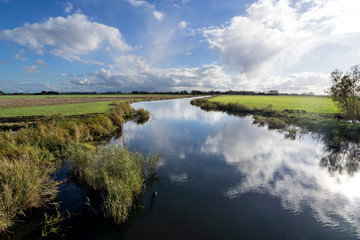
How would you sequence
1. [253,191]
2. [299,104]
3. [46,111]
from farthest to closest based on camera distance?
[299,104], [46,111], [253,191]

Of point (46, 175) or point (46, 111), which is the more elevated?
point (46, 111)

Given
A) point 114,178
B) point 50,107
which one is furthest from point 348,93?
point 50,107

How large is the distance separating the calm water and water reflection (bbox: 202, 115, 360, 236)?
5 cm

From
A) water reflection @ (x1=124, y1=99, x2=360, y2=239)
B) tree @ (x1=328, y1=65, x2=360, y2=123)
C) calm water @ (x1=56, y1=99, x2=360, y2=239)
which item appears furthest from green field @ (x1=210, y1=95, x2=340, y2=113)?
calm water @ (x1=56, y1=99, x2=360, y2=239)

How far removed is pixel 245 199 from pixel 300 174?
5231 millimetres

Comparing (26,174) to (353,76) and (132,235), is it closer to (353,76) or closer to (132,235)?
(132,235)

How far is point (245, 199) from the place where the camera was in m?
7.34

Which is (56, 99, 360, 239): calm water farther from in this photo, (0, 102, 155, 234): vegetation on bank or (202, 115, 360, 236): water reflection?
(0, 102, 155, 234): vegetation on bank

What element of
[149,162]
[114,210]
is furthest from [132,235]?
[149,162]

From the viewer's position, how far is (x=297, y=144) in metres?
15.8

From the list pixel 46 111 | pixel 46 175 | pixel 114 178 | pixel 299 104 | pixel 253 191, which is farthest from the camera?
pixel 299 104

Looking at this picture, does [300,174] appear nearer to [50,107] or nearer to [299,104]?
[299,104]

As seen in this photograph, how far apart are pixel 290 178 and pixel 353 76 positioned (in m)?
20.3

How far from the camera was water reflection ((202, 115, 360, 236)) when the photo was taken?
22.9 ft
